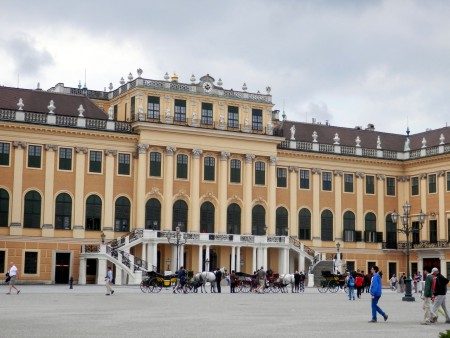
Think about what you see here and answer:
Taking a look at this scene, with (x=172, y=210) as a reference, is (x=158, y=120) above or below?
above

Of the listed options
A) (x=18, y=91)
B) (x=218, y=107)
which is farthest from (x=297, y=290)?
(x=18, y=91)

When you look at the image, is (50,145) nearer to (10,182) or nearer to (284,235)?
(10,182)

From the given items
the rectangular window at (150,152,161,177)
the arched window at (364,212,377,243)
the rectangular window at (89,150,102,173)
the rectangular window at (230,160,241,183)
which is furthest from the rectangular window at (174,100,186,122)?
the arched window at (364,212,377,243)

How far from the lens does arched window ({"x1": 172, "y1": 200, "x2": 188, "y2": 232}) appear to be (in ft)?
222

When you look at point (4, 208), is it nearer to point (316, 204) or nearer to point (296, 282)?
point (296, 282)

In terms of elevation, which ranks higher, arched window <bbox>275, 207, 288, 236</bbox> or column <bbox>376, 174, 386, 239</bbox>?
column <bbox>376, 174, 386, 239</bbox>

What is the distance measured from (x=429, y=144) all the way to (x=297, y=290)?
31340 mm

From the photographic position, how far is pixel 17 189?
62.1m

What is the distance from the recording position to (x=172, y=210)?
67375mm

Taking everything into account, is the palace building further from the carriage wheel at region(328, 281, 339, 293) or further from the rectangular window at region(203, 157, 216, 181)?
the carriage wheel at region(328, 281, 339, 293)

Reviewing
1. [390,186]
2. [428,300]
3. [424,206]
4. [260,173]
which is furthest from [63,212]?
[428,300]

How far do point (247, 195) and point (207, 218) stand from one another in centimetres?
406

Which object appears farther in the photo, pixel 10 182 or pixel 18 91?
pixel 18 91

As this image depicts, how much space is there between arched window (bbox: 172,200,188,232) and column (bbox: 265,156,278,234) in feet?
25.2
